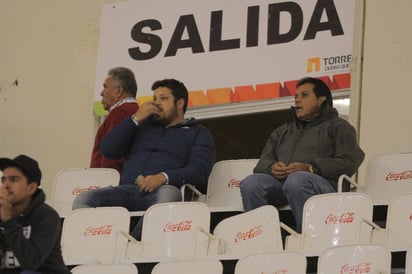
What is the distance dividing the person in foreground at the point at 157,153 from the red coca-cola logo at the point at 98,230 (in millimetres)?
299

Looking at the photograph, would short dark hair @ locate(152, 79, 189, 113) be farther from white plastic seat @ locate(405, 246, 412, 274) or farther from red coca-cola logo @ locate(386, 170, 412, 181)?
white plastic seat @ locate(405, 246, 412, 274)

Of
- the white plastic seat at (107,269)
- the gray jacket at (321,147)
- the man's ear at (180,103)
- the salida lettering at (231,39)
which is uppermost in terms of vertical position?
the salida lettering at (231,39)

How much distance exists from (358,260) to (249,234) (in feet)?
2.82

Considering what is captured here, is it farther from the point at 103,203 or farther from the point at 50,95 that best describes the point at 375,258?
the point at 50,95

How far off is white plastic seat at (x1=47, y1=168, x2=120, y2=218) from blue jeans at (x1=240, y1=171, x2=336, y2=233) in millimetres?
1012

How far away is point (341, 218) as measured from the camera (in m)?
6.96

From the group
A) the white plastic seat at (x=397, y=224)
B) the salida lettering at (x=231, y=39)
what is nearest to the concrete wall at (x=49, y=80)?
the salida lettering at (x=231, y=39)

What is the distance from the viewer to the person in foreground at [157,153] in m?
7.67

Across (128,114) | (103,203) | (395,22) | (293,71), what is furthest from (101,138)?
(395,22)

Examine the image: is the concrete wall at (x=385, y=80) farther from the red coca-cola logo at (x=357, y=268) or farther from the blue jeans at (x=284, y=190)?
the red coca-cola logo at (x=357, y=268)

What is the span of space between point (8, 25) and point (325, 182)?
3.96 meters

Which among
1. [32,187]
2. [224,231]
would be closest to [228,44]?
[224,231]

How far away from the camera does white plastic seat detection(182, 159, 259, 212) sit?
797 centimetres

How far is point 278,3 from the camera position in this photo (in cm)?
940
